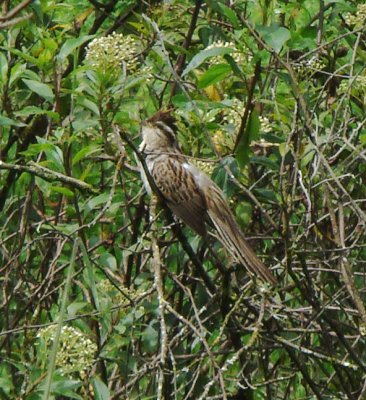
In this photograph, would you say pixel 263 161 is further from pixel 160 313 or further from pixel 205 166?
pixel 160 313

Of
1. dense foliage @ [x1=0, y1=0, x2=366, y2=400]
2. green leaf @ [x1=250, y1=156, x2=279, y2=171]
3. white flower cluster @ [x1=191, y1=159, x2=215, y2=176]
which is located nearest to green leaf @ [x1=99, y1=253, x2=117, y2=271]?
dense foliage @ [x1=0, y1=0, x2=366, y2=400]

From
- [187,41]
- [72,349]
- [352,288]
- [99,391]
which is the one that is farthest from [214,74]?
[99,391]

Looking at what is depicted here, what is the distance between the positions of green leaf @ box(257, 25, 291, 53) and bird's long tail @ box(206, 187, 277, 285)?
79 cm

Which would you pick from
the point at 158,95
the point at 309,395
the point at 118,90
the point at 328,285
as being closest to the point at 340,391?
the point at 309,395

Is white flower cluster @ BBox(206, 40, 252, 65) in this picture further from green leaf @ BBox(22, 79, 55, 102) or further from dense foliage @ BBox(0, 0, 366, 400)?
green leaf @ BBox(22, 79, 55, 102)

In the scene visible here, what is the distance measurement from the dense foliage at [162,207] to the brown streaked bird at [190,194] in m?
0.10

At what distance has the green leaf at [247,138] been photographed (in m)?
4.32

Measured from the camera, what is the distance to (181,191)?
5051 mm

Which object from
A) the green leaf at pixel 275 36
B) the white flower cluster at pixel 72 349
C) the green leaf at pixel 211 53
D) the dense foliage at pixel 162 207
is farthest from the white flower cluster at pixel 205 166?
the white flower cluster at pixel 72 349

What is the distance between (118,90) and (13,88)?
2.84ft

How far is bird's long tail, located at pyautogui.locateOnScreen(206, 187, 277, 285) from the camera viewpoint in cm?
417

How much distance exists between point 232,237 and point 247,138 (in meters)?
0.43

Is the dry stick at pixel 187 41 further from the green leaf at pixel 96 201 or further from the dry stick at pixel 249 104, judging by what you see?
the green leaf at pixel 96 201

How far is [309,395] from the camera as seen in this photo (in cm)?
527
